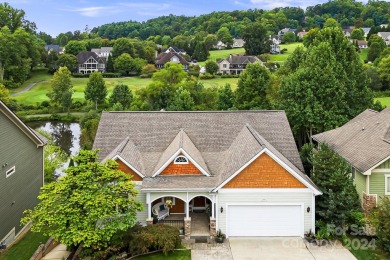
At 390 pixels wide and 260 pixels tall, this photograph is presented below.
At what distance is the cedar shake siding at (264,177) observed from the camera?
68.7 feet

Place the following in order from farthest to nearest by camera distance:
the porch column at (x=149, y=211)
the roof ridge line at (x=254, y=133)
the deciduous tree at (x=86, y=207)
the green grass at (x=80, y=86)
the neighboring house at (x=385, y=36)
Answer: the neighboring house at (x=385, y=36)
the green grass at (x=80, y=86)
the roof ridge line at (x=254, y=133)
the porch column at (x=149, y=211)
the deciduous tree at (x=86, y=207)

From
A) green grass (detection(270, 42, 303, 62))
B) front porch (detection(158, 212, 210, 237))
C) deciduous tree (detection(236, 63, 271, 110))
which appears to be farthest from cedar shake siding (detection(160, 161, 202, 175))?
green grass (detection(270, 42, 303, 62))

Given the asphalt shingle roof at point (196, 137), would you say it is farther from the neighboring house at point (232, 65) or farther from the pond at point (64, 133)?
the neighboring house at point (232, 65)

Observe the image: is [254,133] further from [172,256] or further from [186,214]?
[172,256]

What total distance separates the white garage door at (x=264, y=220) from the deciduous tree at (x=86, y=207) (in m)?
5.23

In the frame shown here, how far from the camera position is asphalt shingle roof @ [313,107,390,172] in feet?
73.8

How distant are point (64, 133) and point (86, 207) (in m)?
47.3

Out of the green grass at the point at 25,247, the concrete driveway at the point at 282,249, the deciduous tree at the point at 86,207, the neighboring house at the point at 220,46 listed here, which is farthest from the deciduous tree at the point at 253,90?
the neighboring house at the point at 220,46

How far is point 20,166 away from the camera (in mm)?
23562

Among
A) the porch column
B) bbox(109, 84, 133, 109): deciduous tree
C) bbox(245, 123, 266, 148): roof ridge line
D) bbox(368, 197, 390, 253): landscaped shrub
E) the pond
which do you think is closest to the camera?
bbox(368, 197, 390, 253): landscaped shrub

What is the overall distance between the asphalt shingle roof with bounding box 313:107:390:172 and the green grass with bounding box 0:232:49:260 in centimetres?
1692

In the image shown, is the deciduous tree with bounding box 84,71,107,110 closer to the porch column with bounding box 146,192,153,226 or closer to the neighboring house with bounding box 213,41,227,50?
the porch column with bounding box 146,192,153,226

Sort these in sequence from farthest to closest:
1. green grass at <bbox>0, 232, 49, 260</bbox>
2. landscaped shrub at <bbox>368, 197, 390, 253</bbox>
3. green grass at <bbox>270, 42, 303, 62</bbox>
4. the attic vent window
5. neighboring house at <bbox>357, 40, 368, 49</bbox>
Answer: neighboring house at <bbox>357, 40, 368, 49</bbox>, green grass at <bbox>270, 42, 303, 62</bbox>, the attic vent window, green grass at <bbox>0, 232, 49, 260</bbox>, landscaped shrub at <bbox>368, 197, 390, 253</bbox>

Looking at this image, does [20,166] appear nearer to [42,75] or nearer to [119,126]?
[119,126]
